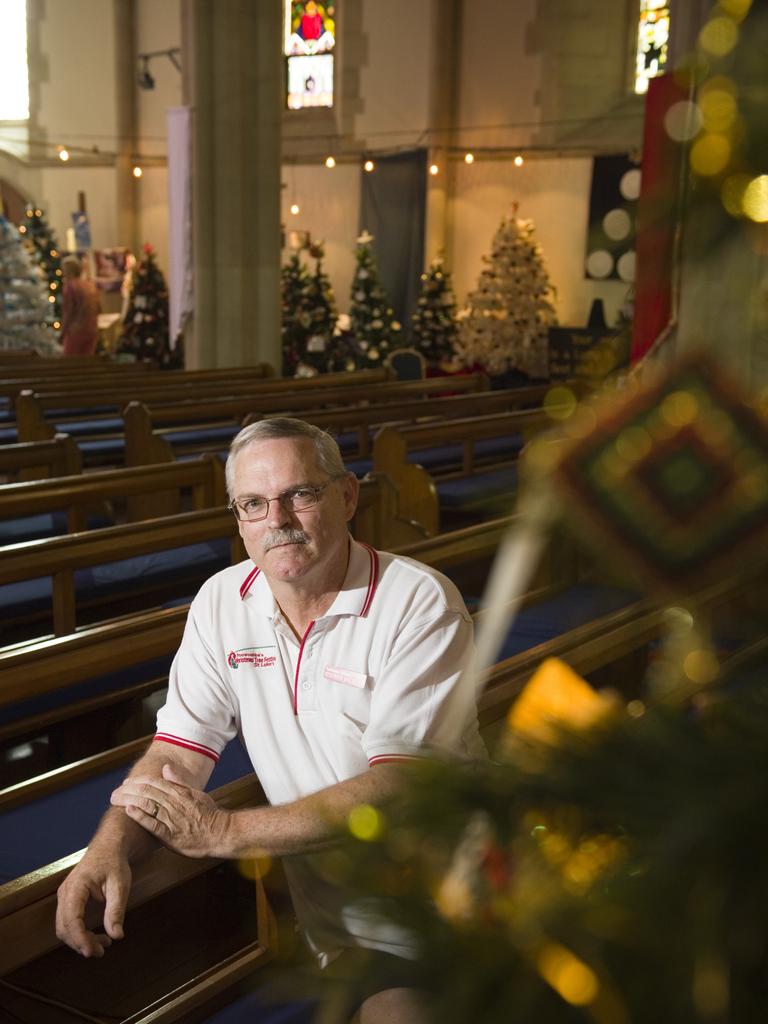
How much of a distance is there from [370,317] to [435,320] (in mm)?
1107

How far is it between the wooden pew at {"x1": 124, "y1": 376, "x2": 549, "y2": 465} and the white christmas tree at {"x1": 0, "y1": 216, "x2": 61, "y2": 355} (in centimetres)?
583

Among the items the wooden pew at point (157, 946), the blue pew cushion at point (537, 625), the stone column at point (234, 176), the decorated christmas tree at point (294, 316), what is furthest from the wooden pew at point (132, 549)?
the decorated christmas tree at point (294, 316)

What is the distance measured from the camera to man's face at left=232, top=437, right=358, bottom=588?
2012mm

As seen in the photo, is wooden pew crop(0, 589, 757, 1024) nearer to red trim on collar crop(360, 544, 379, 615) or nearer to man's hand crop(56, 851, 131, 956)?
man's hand crop(56, 851, 131, 956)

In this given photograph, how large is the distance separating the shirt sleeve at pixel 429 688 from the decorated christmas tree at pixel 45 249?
16.5 meters

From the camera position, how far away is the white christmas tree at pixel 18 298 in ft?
41.9

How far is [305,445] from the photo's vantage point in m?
2.10

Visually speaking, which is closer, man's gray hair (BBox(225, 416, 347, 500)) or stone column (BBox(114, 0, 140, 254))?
man's gray hair (BBox(225, 416, 347, 500))

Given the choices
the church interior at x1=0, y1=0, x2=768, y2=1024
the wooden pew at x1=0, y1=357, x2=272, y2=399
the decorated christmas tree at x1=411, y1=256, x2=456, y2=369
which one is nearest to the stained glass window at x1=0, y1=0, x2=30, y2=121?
the decorated christmas tree at x1=411, y1=256, x2=456, y2=369

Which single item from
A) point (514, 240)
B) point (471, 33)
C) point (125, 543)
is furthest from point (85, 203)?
point (125, 543)

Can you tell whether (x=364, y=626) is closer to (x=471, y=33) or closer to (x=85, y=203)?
(x=471, y=33)

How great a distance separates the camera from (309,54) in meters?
17.7

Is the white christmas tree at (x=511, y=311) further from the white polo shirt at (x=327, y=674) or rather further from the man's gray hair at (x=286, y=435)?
the white polo shirt at (x=327, y=674)

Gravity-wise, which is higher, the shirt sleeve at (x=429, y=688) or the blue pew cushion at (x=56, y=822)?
the shirt sleeve at (x=429, y=688)
